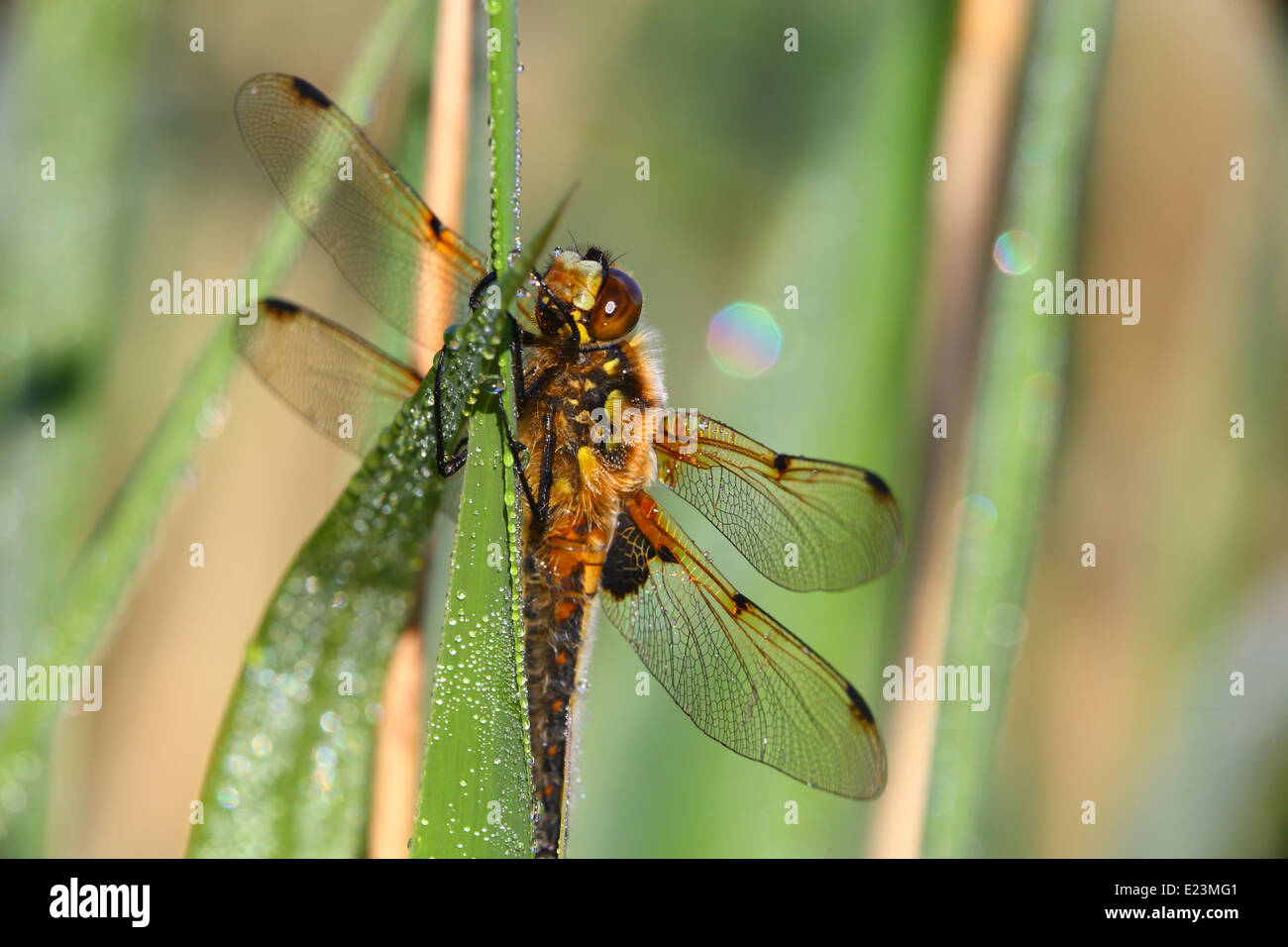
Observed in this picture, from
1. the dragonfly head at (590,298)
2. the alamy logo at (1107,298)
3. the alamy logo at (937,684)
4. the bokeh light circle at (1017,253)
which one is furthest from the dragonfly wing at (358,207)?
the alamy logo at (1107,298)

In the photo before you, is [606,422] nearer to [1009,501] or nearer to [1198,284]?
[1009,501]

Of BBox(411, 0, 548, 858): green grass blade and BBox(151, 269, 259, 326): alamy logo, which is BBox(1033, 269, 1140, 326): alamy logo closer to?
BBox(411, 0, 548, 858): green grass blade

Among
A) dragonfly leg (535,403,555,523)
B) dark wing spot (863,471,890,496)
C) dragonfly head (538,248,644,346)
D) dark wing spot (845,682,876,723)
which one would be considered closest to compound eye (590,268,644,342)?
dragonfly head (538,248,644,346)

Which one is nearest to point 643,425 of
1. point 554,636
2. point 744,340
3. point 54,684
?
point 744,340

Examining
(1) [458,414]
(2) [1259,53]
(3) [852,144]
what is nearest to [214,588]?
(1) [458,414]
